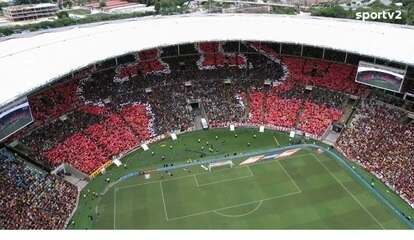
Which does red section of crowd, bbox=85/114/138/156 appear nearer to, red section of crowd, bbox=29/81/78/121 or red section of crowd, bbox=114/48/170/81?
red section of crowd, bbox=29/81/78/121

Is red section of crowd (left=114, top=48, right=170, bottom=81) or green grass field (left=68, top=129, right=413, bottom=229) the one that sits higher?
red section of crowd (left=114, top=48, right=170, bottom=81)

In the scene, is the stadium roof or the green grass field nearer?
the green grass field

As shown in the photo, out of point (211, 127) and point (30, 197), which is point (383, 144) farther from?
point (30, 197)

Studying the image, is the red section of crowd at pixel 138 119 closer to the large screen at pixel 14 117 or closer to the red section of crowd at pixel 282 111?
the large screen at pixel 14 117

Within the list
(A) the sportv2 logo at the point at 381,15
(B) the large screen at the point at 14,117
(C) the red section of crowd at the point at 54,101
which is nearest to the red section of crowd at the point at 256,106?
(C) the red section of crowd at the point at 54,101

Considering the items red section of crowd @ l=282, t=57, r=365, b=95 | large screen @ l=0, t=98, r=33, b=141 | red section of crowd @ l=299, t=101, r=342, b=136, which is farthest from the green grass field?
red section of crowd @ l=282, t=57, r=365, b=95

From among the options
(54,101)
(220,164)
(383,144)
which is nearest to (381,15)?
(383,144)

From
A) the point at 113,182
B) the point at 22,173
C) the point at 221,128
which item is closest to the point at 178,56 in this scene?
the point at 221,128
